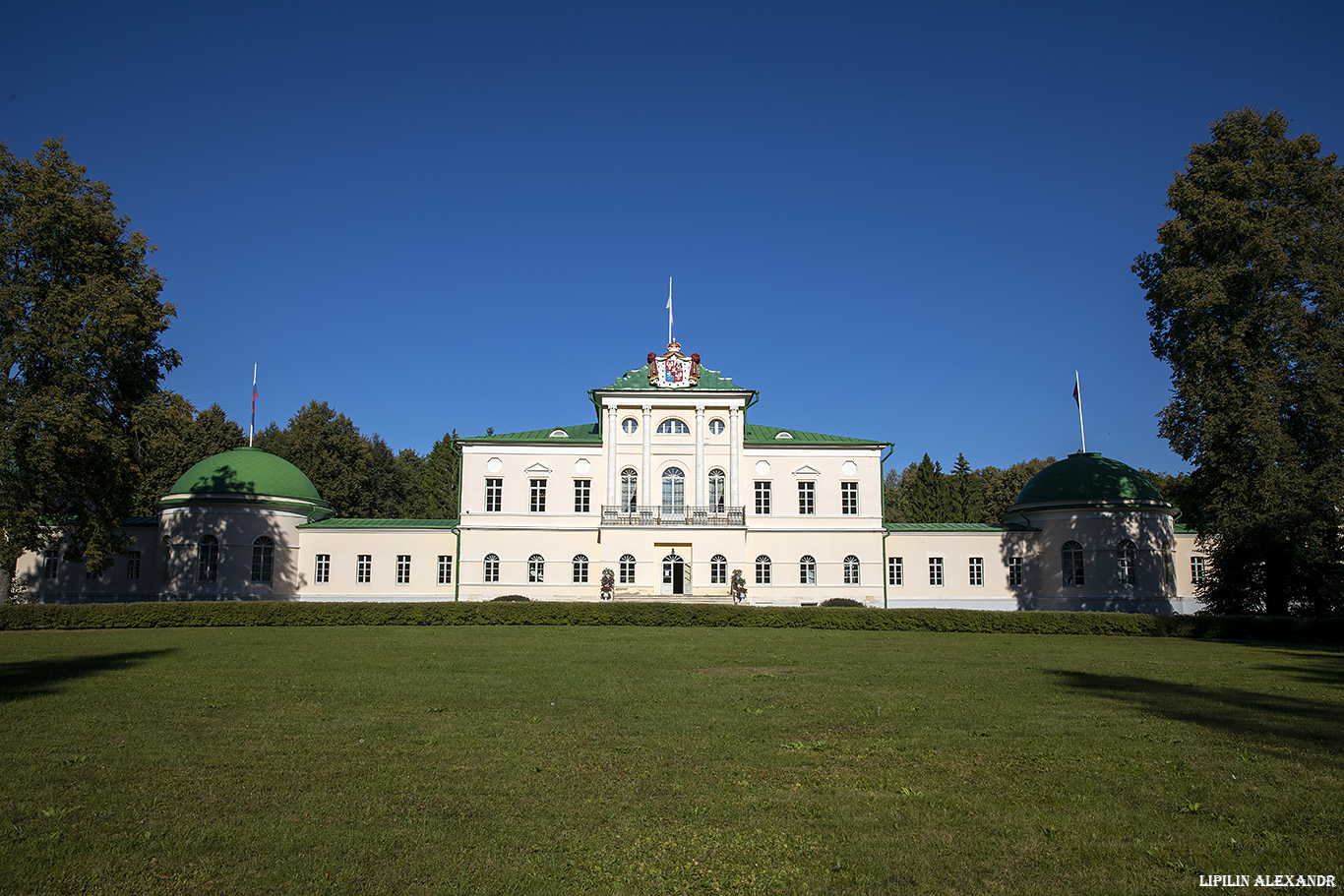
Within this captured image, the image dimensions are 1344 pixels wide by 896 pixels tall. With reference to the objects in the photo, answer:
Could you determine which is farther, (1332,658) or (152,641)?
(152,641)

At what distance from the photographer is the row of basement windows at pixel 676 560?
43.1 metres

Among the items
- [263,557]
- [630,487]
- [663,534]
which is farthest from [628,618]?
[263,557]

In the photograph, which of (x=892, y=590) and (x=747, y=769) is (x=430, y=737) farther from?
(x=892, y=590)

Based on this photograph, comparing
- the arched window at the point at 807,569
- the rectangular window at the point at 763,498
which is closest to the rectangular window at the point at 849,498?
the arched window at the point at 807,569

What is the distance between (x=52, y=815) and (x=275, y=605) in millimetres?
24972

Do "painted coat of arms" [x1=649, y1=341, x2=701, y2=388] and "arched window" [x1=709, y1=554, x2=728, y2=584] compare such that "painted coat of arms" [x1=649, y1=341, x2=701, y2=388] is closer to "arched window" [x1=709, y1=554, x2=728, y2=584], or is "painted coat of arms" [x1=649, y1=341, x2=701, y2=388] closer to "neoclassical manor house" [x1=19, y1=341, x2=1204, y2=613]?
"neoclassical manor house" [x1=19, y1=341, x2=1204, y2=613]

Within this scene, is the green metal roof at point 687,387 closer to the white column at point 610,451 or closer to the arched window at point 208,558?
the white column at point 610,451

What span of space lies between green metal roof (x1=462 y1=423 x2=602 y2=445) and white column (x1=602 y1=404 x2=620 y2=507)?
1.60 feet

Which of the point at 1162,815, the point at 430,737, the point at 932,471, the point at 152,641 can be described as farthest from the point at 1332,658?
the point at 932,471

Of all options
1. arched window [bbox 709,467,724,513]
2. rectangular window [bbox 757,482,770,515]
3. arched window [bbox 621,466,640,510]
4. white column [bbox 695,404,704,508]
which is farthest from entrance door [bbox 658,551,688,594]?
rectangular window [bbox 757,482,770,515]

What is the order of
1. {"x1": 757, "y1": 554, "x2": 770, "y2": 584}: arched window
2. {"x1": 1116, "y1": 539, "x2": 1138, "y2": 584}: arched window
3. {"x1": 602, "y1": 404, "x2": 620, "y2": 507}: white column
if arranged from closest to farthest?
{"x1": 1116, "y1": 539, "x2": 1138, "y2": 584}: arched window
{"x1": 757, "y1": 554, "x2": 770, "y2": 584}: arched window
{"x1": 602, "y1": 404, "x2": 620, "y2": 507}: white column

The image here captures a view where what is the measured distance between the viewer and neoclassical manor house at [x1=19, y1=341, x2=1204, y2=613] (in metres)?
42.0

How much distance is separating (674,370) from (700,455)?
4.65 m

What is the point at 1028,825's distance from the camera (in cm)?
674
